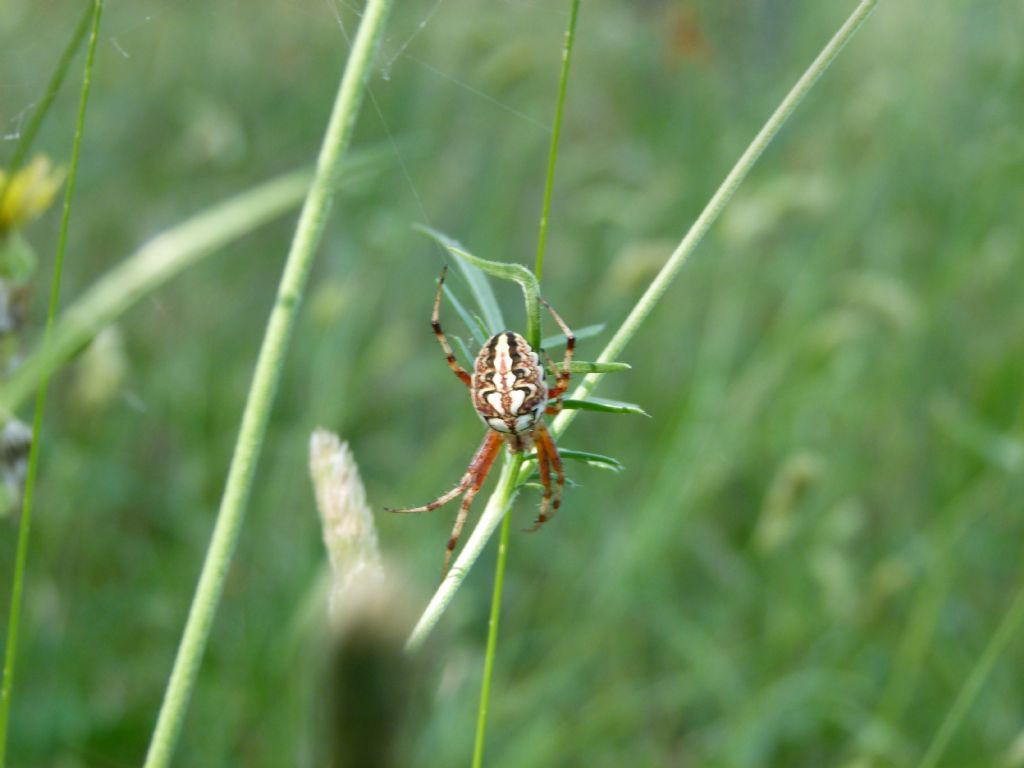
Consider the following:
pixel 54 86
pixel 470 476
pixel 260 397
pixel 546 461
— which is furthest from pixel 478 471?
pixel 260 397

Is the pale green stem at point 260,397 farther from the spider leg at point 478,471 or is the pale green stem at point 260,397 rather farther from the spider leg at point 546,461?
the spider leg at point 478,471

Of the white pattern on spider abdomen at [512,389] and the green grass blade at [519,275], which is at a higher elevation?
the white pattern on spider abdomen at [512,389]

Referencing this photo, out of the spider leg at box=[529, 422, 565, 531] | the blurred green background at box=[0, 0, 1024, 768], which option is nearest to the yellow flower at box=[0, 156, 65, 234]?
the blurred green background at box=[0, 0, 1024, 768]

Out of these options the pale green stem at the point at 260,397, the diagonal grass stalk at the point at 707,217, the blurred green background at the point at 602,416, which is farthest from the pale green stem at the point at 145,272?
the blurred green background at the point at 602,416

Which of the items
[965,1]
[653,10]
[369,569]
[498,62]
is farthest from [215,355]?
[653,10]

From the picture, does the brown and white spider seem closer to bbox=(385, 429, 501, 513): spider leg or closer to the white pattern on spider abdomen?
the white pattern on spider abdomen


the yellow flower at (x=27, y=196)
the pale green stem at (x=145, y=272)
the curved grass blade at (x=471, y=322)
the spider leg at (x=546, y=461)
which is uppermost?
the yellow flower at (x=27, y=196)

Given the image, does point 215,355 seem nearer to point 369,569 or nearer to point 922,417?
point 922,417
